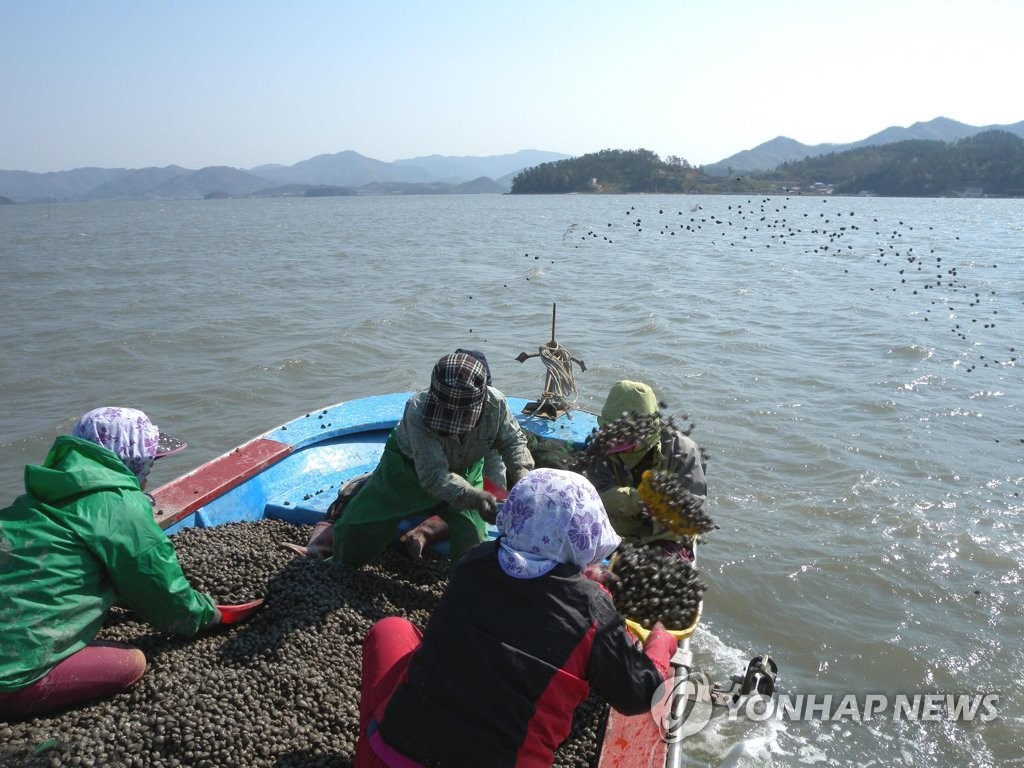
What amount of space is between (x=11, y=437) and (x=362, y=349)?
5.33 meters

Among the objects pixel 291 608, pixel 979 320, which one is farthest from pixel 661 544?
pixel 979 320

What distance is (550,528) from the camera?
2326 millimetres

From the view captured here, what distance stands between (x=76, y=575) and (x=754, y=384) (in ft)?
31.5

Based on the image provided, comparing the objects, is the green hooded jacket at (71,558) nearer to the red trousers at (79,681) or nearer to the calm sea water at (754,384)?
the red trousers at (79,681)

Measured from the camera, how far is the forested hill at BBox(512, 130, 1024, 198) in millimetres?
74688

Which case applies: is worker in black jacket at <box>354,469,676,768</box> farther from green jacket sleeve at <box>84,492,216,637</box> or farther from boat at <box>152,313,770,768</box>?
boat at <box>152,313,770,768</box>

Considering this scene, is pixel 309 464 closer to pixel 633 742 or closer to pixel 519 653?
pixel 633 742

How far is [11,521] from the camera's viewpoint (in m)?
2.76

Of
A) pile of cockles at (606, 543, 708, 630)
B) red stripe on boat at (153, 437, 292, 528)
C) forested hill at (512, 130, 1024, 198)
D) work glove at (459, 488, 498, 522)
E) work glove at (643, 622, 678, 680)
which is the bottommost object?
work glove at (643, 622, 678, 680)

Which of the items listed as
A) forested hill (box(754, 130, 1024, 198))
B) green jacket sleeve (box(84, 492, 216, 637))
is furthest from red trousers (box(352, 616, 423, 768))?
forested hill (box(754, 130, 1024, 198))

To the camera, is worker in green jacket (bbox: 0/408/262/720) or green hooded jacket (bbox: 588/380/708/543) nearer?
worker in green jacket (bbox: 0/408/262/720)

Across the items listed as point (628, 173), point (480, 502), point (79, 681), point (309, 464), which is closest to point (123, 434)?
point (79, 681)

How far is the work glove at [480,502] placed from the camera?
3982 millimetres

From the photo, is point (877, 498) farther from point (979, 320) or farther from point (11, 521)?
point (979, 320)
